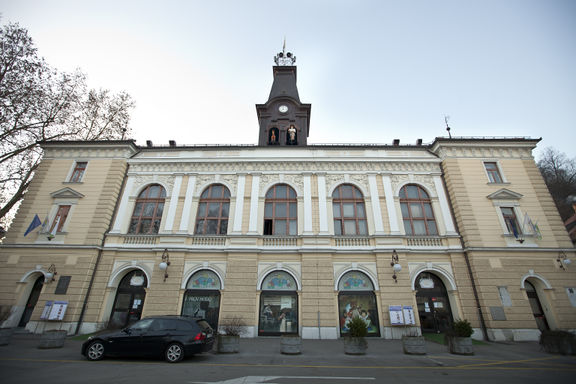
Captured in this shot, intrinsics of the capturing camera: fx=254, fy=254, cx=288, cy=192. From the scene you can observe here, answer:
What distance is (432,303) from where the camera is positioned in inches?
615

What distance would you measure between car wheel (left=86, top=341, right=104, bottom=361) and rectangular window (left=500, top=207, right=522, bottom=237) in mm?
22408

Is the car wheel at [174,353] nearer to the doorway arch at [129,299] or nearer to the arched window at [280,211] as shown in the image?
the doorway arch at [129,299]

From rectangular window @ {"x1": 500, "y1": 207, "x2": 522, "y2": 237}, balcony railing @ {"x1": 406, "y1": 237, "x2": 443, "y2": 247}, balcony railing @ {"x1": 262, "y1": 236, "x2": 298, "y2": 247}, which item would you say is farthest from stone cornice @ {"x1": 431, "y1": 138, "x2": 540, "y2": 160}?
balcony railing @ {"x1": 262, "y1": 236, "x2": 298, "y2": 247}

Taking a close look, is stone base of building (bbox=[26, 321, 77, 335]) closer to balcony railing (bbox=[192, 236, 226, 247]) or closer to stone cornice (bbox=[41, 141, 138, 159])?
balcony railing (bbox=[192, 236, 226, 247])

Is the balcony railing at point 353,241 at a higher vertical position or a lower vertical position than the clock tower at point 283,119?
lower

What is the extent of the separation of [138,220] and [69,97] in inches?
527

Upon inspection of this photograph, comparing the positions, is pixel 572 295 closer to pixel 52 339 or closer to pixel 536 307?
pixel 536 307

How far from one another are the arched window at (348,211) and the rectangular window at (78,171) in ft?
61.8

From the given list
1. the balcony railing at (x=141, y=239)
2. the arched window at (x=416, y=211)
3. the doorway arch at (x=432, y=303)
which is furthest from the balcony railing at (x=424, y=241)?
the balcony railing at (x=141, y=239)

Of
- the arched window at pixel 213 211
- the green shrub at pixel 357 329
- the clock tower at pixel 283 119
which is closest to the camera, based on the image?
the green shrub at pixel 357 329

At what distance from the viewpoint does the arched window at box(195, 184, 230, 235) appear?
57.2 feet

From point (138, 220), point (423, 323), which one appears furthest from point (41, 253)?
point (423, 323)

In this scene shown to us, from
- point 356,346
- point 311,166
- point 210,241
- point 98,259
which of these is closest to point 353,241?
point 311,166

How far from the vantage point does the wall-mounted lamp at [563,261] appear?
596 inches
